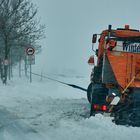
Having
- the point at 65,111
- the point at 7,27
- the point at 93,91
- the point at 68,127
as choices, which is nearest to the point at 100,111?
the point at 93,91

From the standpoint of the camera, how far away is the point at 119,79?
13.5 meters

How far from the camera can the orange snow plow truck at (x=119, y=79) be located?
13.0 meters

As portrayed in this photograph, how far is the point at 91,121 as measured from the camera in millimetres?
12719

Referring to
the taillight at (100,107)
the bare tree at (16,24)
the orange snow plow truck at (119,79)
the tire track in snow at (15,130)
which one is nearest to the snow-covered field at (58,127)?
the tire track in snow at (15,130)

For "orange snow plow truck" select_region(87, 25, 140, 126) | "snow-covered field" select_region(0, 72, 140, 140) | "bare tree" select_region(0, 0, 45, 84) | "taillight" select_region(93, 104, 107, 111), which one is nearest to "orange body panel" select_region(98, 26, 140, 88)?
"orange snow plow truck" select_region(87, 25, 140, 126)

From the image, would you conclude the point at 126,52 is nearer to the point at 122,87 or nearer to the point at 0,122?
the point at 122,87

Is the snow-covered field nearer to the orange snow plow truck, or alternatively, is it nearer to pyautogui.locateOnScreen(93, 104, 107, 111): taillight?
pyautogui.locateOnScreen(93, 104, 107, 111): taillight

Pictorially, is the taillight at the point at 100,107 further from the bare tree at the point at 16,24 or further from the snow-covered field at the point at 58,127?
the bare tree at the point at 16,24

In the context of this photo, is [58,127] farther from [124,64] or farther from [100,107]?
[124,64]

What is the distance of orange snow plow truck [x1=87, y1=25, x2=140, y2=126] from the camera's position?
13.0m

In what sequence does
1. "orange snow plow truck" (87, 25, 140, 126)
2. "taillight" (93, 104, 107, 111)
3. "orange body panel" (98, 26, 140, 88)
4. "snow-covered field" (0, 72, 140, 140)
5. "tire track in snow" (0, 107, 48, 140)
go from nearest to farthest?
"tire track in snow" (0, 107, 48, 140)
"snow-covered field" (0, 72, 140, 140)
"orange snow plow truck" (87, 25, 140, 126)
"taillight" (93, 104, 107, 111)
"orange body panel" (98, 26, 140, 88)

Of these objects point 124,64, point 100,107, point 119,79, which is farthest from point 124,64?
point 100,107

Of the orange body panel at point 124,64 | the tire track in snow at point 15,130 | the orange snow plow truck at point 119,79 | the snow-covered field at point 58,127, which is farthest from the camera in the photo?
the orange body panel at point 124,64

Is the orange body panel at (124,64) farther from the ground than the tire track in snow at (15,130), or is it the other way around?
the orange body panel at (124,64)
